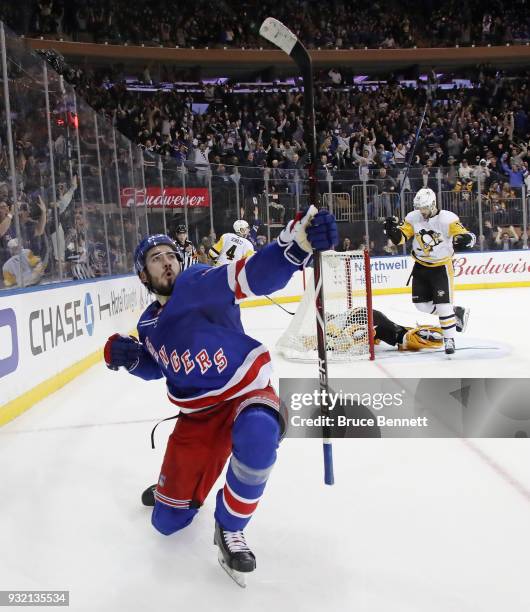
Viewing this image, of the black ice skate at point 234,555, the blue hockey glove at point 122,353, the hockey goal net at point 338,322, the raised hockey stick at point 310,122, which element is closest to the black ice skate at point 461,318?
the hockey goal net at point 338,322

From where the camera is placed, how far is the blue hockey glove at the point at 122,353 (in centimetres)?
198

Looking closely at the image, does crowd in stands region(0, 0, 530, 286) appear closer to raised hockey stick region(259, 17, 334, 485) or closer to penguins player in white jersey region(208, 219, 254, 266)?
penguins player in white jersey region(208, 219, 254, 266)

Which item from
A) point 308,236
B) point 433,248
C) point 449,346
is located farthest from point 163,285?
point 433,248

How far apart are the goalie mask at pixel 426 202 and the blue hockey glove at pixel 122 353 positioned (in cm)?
354

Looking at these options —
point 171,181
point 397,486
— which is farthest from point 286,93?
point 397,486

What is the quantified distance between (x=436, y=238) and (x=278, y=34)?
320 centimetres

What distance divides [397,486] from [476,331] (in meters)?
4.12

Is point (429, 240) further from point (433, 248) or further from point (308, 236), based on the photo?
point (308, 236)

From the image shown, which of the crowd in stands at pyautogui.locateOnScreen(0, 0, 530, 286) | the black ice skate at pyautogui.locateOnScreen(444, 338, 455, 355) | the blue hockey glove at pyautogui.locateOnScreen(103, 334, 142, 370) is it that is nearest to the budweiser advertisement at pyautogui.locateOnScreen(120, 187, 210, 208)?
the crowd in stands at pyautogui.locateOnScreen(0, 0, 530, 286)

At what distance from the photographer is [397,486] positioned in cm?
226

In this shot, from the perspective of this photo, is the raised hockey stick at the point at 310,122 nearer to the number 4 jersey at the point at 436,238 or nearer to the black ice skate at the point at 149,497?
the black ice skate at the point at 149,497

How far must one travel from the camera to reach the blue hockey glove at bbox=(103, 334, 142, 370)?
198 centimetres

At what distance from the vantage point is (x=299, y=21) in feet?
55.7

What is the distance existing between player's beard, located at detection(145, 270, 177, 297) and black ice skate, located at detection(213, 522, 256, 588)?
671mm
